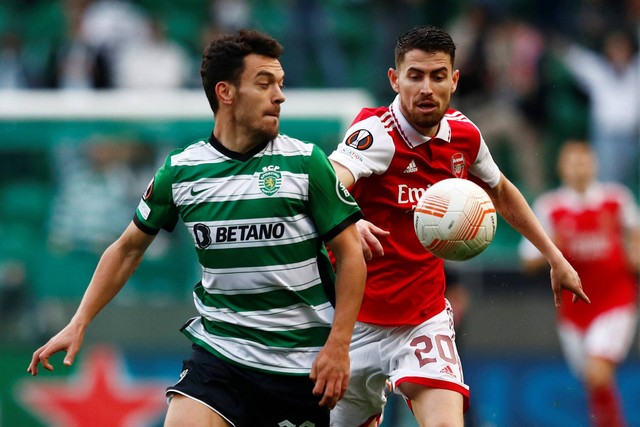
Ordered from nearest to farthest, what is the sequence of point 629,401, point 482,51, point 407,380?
point 407,380 < point 629,401 < point 482,51

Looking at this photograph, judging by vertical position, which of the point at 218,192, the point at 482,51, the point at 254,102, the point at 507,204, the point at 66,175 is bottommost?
the point at 66,175

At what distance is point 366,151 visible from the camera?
5852 mm

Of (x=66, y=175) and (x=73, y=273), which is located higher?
(x=66, y=175)

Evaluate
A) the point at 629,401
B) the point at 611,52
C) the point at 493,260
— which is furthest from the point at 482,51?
the point at 629,401

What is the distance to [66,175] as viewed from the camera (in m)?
12.0

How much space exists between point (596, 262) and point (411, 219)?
218 inches

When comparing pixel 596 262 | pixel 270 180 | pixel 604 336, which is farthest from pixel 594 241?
pixel 270 180

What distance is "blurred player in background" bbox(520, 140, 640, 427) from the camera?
10969mm

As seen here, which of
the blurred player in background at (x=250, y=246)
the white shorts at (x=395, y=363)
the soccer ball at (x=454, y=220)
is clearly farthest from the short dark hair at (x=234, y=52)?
the white shorts at (x=395, y=363)

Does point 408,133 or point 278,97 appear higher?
point 278,97

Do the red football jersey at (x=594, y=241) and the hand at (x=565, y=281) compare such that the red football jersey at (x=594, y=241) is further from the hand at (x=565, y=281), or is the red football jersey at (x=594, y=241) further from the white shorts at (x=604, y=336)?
the hand at (x=565, y=281)

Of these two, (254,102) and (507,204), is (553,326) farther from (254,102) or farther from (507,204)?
(254,102)

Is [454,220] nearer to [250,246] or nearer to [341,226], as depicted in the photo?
[341,226]

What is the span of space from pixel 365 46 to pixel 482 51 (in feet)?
5.31
